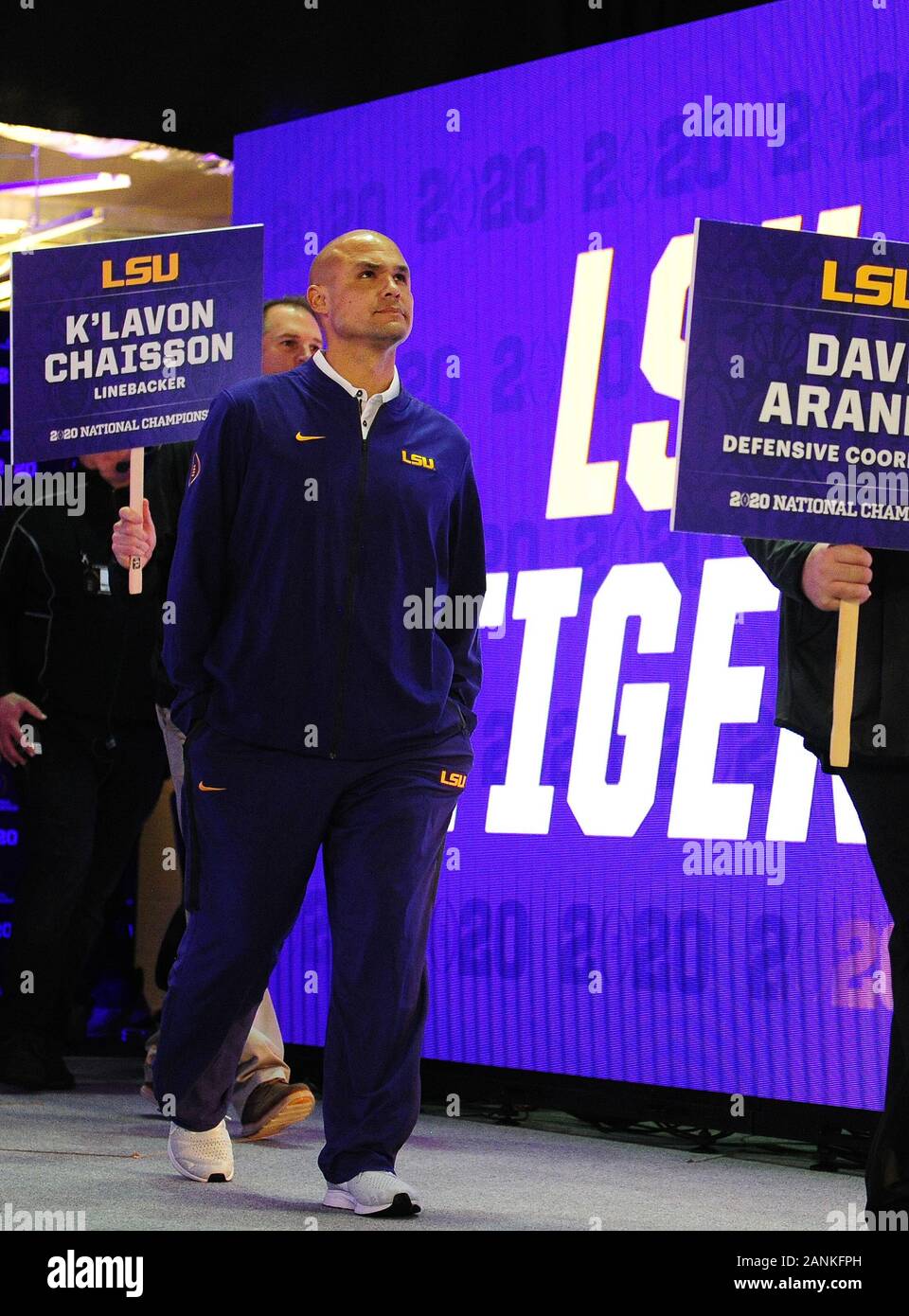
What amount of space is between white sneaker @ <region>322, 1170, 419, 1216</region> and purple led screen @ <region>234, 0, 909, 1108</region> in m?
1.30

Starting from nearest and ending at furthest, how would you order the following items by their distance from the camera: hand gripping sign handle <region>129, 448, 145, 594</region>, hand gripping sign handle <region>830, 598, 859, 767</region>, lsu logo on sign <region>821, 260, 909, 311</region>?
hand gripping sign handle <region>830, 598, 859, 767</region> < lsu logo on sign <region>821, 260, 909, 311</region> < hand gripping sign handle <region>129, 448, 145, 594</region>

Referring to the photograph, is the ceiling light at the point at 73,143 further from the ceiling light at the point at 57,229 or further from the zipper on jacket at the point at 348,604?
the zipper on jacket at the point at 348,604

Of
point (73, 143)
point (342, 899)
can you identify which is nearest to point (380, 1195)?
point (342, 899)

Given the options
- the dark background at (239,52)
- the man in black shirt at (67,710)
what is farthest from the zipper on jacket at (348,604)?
the dark background at (239,52)

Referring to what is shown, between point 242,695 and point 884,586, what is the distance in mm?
1124

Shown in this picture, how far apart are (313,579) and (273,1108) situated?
143 centimetres

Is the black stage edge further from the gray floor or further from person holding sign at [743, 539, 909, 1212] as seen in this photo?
person holding sign at [743, 539, 909, 1212]

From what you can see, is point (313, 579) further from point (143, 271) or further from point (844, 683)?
point (143, 271)

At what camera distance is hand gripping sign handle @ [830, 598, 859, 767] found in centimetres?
→ 316

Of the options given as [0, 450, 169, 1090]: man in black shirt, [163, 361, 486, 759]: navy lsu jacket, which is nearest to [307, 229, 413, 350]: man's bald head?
[163, 361, 486, 759]: navy lsu jacket

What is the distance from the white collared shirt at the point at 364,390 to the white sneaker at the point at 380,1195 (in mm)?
1311

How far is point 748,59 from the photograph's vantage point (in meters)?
4.69

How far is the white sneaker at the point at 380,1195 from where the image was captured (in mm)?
3395

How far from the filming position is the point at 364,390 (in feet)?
11.9
